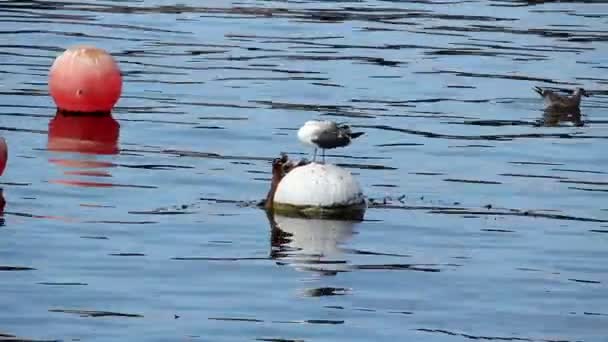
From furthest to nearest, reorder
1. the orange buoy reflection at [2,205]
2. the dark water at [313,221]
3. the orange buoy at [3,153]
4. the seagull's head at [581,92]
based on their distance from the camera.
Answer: the seagull's head at [581,92] → the orange buoy at [3,153] → the orange buoy reflection at [2,205] → the dark water at [313,221]

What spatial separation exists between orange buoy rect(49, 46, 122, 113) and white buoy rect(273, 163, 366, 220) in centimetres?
Answer: 570

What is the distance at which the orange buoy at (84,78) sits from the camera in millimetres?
19141

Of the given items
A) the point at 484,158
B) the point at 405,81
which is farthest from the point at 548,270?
the point at 405,81

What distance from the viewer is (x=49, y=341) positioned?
383 inches

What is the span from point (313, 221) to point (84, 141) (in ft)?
15.7

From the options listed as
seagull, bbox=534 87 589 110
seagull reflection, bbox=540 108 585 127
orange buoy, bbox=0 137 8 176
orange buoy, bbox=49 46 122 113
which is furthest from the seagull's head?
orange buoy, bbox=0 137 8 176

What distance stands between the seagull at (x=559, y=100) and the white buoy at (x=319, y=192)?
7493mm

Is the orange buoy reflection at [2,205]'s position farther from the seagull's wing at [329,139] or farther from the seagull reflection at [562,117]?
the seagull reflection at [562,117]

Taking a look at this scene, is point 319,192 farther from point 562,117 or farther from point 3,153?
point 562,117

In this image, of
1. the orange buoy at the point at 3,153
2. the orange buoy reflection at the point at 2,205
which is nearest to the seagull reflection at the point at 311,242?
the orange buoy reflection at the point at 2,205

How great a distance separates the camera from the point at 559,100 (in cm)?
2095

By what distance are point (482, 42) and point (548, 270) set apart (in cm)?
1609

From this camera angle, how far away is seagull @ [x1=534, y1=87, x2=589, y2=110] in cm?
2095

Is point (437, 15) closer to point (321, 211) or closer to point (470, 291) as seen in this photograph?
point (321, 211)
